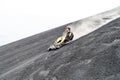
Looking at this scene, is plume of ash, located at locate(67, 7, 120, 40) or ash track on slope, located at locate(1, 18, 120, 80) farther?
plume of ash, located at locate(67, 7, 120, 40)

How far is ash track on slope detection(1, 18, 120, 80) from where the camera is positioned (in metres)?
9.77

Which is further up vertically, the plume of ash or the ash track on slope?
the ash track on slope

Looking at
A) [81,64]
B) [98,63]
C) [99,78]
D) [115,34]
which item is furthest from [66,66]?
[115,34]

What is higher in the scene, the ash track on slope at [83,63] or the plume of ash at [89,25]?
the ash track on slope at [83,63]

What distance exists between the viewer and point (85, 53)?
12109mm

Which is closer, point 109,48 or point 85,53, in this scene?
point 109,48

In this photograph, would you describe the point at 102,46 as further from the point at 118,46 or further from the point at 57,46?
the point at 57,46

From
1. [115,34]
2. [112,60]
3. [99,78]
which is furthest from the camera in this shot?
[115,34]

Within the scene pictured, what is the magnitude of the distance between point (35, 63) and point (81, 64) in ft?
13.2

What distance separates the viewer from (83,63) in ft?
36.2

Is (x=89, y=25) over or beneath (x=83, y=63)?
beneath

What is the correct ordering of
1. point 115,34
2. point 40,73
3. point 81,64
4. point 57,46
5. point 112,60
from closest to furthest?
point 112,60 < point 81,64 < point 40,73 < point 115,34 < point 57,46

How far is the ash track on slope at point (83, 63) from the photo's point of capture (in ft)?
32.1

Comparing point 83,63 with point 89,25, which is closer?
point 83,63
